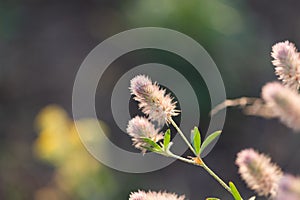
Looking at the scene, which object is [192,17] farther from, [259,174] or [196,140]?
[259,174]

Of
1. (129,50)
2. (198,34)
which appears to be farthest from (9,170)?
(198,34)

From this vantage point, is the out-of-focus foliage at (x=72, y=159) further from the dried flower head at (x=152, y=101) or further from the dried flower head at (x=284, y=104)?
the dried flower head at (x=284, y=104)

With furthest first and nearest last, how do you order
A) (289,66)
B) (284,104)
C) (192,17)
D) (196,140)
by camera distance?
(192,17) → (196,140) → (289,66) → (284,104)

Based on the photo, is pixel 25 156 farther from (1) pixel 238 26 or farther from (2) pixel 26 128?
(1) pixel 238 26

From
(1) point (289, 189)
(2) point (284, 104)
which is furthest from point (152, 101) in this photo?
(1) point (289, 189)

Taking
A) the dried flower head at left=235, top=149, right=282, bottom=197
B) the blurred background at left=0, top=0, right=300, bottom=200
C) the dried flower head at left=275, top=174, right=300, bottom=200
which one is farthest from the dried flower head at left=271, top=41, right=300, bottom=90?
the blurred background at left=0, top=0, right=300, bottom=200

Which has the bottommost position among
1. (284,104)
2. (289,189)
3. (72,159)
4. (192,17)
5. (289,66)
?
(289,189)

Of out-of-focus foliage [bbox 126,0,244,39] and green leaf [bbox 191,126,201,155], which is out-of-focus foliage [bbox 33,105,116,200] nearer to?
out-of-focus foliage [bbox 126,0,244,39]
